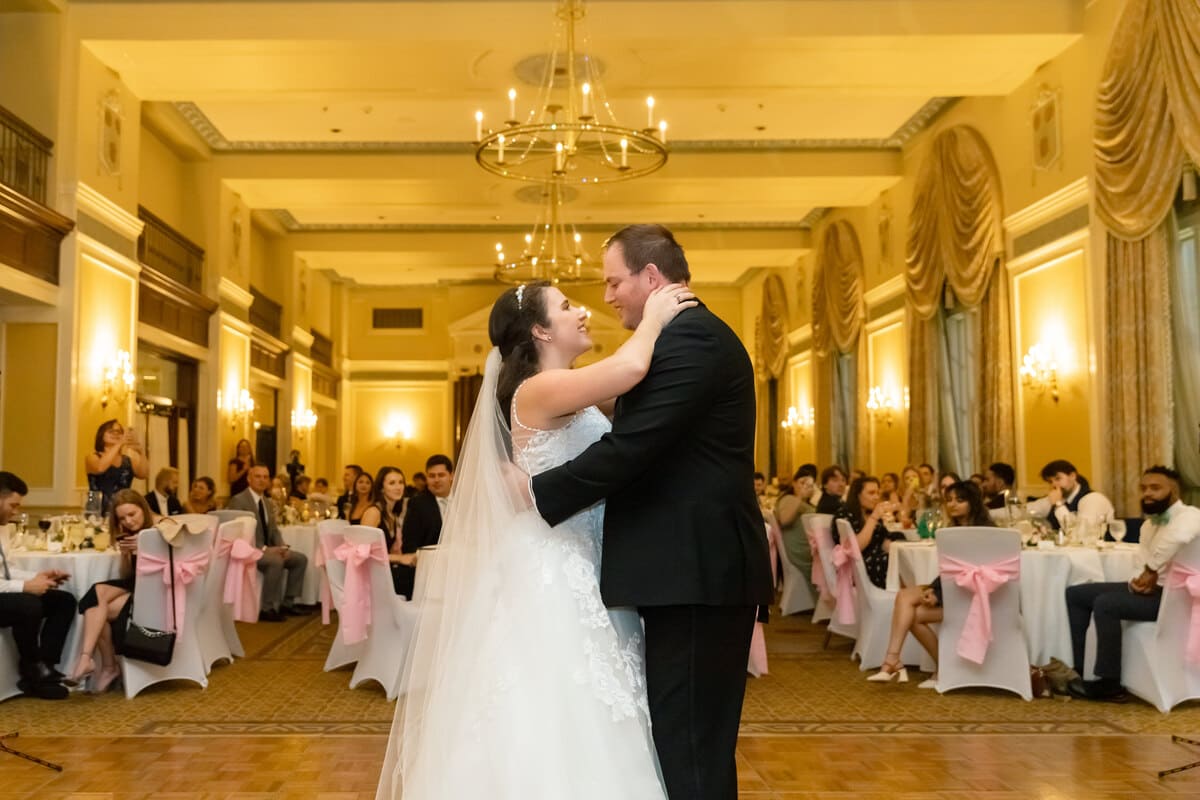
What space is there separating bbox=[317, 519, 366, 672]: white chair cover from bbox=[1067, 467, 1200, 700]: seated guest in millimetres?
4115

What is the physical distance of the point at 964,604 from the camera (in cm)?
595

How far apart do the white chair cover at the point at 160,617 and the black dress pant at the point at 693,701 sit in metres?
4.37

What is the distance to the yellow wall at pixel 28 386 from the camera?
9297 mm

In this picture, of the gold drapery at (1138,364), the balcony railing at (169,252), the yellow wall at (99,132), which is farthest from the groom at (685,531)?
the balcony railing at (169,252)

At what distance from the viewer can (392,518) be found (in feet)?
22.9

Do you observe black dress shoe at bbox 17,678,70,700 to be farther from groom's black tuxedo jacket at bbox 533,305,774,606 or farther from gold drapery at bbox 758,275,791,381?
gold drapery at bbox 758,275,791,381

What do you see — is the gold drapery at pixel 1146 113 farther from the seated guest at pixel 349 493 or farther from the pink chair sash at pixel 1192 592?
the seated guest at pixel 349 493

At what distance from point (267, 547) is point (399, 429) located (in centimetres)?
1335

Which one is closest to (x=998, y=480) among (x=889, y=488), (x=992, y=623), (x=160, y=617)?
(x=889, y=488)

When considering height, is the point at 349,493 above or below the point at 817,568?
above

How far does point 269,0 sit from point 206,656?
5.72 m

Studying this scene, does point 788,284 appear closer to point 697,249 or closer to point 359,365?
point 697,249

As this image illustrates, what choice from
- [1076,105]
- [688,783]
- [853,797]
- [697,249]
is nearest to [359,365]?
[697,249]

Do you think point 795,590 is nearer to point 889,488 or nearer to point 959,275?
point 889,488
